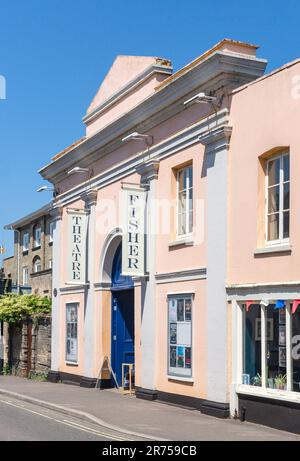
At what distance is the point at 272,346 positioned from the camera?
1405 centimetres

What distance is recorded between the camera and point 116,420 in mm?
14578

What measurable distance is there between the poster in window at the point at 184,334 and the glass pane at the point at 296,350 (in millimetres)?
3732

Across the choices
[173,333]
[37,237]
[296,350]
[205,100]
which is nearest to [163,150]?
[205,100]

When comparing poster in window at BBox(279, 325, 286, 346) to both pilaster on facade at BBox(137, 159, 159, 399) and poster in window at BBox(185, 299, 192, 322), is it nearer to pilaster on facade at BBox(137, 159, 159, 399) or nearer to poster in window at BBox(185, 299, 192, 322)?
poster in window at BBox(185, 299, 192, 322)

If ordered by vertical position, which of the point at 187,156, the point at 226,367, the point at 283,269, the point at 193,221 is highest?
the point at 187,156

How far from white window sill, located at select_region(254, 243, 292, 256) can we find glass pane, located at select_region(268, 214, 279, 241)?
0.24 metres

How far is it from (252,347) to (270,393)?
1.13 meters

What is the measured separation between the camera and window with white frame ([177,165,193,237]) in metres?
17.4

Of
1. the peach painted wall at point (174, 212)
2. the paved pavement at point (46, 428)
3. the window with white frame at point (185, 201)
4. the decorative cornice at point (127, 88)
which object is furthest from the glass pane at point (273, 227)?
the decorative cornice at point (127, 88)

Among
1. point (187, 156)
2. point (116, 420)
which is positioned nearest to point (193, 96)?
point (187, 156)

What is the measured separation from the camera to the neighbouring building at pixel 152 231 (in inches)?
619
